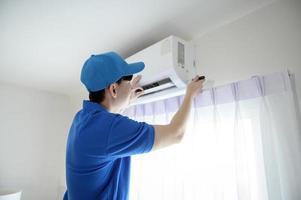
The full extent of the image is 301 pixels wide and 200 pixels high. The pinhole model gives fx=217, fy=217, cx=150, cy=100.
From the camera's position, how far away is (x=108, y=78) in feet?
2.60

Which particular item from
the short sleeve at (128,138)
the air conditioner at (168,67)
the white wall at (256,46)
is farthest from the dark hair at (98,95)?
the white wall at (256,46)

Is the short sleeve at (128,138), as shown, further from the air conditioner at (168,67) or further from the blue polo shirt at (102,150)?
the air conditioner at (168,67)

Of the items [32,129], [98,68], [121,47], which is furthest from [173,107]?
[32,129]

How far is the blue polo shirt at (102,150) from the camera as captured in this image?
2.28 feet

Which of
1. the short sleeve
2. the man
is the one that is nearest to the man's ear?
the man

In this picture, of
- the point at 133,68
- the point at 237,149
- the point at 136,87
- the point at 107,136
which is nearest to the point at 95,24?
the point at 136,87

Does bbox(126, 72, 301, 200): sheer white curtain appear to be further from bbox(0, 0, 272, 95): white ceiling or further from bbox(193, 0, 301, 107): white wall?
bbox(0, 0, 272, 95): white ceiling

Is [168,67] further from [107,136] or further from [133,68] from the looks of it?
[107,136]

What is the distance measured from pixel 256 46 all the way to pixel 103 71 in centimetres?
72

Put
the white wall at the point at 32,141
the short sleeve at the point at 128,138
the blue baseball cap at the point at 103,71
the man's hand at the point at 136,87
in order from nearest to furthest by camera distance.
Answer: the short sleeve at the point at 128,138 < the blue baseball cap at the point at 103,71 < the man's hand at the point at 136,87 < the white wall at the point at 32,141

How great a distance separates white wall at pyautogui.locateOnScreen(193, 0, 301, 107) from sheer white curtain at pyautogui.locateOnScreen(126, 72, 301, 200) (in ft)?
0.23

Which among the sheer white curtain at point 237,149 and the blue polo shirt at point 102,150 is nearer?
the blue polo shirt at point 102,150

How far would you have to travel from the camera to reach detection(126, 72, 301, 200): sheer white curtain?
33.0 inches

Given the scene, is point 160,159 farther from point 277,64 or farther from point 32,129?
point 32,129
